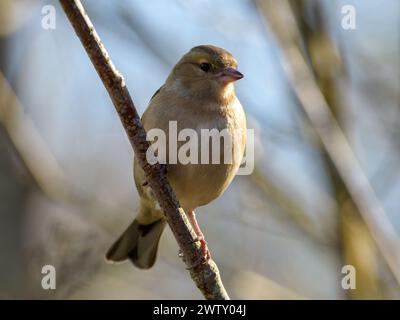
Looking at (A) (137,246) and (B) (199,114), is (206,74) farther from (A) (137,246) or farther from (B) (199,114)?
(A) (137,246)

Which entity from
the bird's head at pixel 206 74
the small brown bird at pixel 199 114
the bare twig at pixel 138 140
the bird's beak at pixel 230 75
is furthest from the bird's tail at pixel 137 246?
the bare twig at pixel 138 140

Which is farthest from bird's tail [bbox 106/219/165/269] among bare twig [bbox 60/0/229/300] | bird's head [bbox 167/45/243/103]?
bare twig [bbox 60/0/229/300]

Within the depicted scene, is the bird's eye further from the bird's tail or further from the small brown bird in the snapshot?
the bird's tail

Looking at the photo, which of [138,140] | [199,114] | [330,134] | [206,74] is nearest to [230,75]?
[206,74]

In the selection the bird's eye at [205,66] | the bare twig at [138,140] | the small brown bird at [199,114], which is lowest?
the bare twig at [138,140]

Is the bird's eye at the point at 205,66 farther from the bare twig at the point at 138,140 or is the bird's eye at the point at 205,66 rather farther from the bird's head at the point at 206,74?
the bare twig at the point at 138,140

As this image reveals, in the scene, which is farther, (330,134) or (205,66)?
(205,66)
